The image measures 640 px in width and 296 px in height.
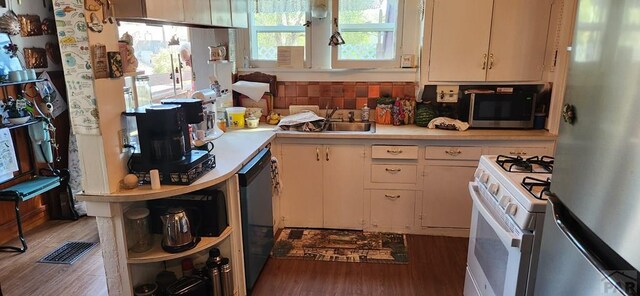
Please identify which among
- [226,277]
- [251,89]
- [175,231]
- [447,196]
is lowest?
[226,277]

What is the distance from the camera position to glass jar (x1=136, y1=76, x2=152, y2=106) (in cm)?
242

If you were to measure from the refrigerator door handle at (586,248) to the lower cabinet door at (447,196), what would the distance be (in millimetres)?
1788

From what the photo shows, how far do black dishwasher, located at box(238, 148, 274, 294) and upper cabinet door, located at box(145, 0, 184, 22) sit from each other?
2.91ft

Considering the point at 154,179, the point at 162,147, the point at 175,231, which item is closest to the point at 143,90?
the point at 162,147

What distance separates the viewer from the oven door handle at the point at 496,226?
1573 millimetres

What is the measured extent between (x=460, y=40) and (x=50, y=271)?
337 centimetres

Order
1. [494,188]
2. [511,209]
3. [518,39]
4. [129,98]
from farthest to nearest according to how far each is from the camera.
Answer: [518,39]
[129,98]
[494,188]
[511,209]

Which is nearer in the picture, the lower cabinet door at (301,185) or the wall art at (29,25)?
the lower cabinet door at (301,185)

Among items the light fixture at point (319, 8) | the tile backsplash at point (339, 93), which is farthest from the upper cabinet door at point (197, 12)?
the tile backsplash at point (339, 93)

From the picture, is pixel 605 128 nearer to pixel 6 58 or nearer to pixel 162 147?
pixel 162 147

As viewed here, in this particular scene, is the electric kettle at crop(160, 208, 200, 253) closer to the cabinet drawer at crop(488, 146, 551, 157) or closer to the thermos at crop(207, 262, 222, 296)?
the thermos at crop(207, 262, 222, 296)

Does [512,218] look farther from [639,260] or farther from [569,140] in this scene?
[639,260]

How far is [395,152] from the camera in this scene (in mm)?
3082

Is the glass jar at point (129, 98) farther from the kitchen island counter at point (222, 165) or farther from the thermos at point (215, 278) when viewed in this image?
the thermos at point (215, 278)
